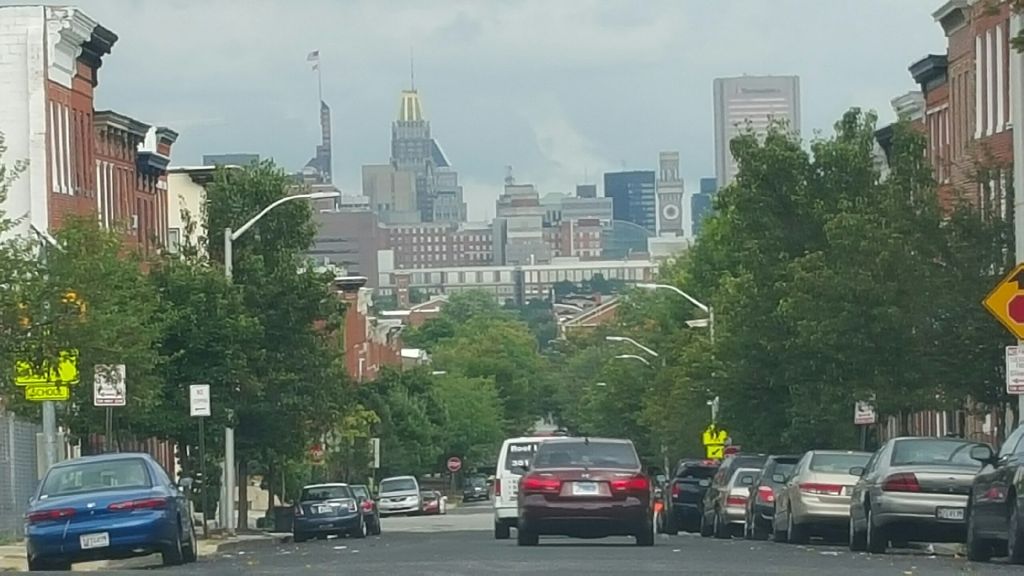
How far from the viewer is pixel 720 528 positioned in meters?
44.1

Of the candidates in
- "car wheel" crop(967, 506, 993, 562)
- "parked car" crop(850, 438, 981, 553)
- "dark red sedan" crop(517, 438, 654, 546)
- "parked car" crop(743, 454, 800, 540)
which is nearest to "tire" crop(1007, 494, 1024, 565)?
"car wheel" crop(967, 506, 993, 562)

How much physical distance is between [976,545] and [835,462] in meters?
8.58

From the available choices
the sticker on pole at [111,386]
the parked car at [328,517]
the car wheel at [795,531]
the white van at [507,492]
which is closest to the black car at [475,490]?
the parked car at [328,517]

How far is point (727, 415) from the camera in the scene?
61.5 m

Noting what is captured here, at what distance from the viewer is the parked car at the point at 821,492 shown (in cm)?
3462

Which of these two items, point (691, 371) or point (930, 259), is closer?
point (930, 259)

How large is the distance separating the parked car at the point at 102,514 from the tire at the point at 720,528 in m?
16.5

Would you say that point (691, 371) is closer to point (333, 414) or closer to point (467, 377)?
point (333, 414)

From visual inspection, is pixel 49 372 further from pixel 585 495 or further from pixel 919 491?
pixel 919 491

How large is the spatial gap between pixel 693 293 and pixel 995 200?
44.6 m

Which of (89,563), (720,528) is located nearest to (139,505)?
(89,563)

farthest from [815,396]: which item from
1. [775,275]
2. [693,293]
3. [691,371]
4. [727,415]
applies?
[693,293]

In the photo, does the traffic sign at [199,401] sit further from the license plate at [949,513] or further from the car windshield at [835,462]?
the license plate at [949,513]

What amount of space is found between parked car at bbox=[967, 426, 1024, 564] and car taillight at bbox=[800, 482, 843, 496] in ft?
22.8
